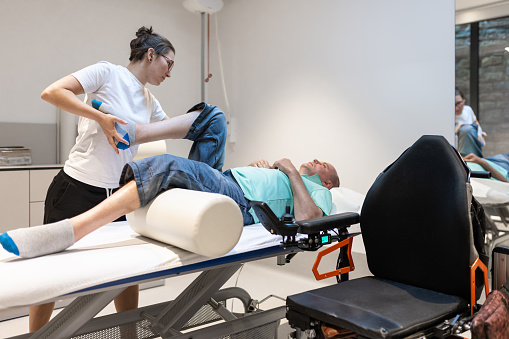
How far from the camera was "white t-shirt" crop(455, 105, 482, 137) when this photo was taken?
8.84ft

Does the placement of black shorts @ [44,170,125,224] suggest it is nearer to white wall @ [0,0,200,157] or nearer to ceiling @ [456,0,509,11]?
white wall @ [0,0,200,157]

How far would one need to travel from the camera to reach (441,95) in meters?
2.83

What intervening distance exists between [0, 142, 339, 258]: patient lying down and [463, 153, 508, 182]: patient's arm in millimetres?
857

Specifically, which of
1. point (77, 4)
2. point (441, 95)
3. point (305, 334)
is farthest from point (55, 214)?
point (77, 4)

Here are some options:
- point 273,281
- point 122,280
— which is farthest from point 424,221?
point 273,281

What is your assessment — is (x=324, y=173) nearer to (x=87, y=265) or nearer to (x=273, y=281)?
(x=273, y=281)

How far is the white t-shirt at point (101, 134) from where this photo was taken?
6.54 ft

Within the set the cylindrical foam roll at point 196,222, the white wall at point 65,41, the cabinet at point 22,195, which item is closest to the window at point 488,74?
the cylindrical foam roll at point 196,222

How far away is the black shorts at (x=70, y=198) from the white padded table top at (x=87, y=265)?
30 cm

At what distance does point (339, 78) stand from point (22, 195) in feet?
7.94

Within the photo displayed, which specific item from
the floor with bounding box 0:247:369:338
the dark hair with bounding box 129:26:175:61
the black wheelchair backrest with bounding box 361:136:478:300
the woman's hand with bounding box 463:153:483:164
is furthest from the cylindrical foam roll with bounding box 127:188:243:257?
the woman's hand with bounding box 463:153:483:164

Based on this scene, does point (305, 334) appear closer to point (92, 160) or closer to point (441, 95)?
point (92, 160)

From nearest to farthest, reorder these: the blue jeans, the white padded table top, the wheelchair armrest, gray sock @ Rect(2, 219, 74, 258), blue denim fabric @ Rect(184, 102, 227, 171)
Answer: the white padded table top < gray sock @ Rect(2, 219, 74, 258) < the wheelchair armrest < the blue jeans < blue denim fabric @ Rect(184, 102, 227, 171)

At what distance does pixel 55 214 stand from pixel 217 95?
278 cm
